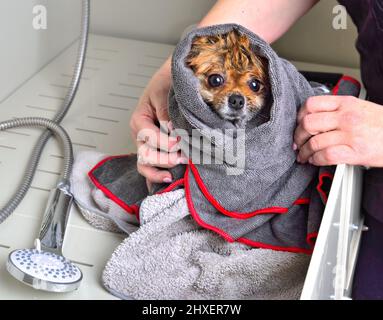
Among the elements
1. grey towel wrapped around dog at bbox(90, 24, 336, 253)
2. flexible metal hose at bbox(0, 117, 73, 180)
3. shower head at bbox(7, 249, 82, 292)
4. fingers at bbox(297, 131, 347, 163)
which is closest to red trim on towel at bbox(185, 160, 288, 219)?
grey towel wrapped around dog at bbox(90, 24, 336, 253)

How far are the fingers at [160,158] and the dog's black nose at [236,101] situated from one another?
13cm

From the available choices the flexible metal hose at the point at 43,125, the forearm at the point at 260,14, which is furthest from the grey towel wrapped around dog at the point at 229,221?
the flexible metal hose at the point at 43,125

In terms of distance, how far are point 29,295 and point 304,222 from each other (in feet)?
1.27

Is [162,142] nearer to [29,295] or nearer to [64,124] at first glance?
[29,295]

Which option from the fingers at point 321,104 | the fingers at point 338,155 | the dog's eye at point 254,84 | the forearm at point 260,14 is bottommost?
the fingers at point 338,155

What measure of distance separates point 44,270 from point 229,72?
350mm

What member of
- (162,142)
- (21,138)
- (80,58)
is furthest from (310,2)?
(21,138)

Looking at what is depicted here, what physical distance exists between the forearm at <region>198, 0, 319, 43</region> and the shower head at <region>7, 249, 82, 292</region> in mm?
428

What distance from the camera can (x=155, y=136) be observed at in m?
0.88

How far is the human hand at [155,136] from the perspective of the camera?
2.84 ft

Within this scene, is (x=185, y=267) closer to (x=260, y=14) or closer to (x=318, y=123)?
(x=318, y=123)

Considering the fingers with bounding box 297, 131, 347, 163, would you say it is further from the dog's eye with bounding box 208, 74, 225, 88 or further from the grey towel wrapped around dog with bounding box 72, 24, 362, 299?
the dog's eye with bounding box 208, 74, 225, 88

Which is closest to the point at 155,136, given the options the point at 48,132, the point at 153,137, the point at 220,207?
the point at 153,137

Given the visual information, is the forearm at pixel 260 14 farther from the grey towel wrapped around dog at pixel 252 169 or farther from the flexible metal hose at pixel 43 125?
the flexible metal hose at pixel 43 125
